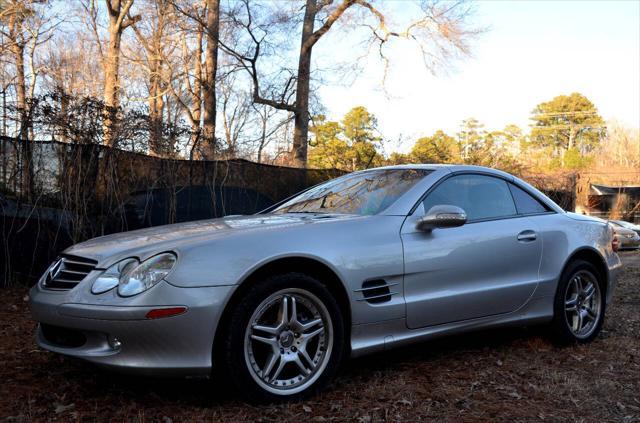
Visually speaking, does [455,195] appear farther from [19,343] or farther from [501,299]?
[19,343]

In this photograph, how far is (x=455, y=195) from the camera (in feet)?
13.9

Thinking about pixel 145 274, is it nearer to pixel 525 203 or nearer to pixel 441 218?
pixel 441 218

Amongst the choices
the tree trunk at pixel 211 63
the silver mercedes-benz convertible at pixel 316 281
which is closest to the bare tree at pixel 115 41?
the tree trunk at pixel 211 63

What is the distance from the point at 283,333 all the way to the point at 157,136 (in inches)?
199

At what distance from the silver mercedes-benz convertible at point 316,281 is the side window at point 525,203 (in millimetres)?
12

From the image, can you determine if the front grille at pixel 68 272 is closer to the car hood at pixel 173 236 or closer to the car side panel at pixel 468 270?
the car hood at pixel 173 236

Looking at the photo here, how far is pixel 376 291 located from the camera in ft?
11.4

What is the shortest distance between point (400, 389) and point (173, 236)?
164cm

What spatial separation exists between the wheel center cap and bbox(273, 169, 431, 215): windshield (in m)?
1.07

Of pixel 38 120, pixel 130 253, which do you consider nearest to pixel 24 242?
pixel 38 120

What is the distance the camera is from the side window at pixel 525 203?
4570 millimetres

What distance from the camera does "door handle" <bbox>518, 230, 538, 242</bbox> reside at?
4.30 meters

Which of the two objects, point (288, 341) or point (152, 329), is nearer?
point (152, 329)

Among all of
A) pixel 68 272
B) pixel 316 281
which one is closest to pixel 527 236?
pixel 316 281
